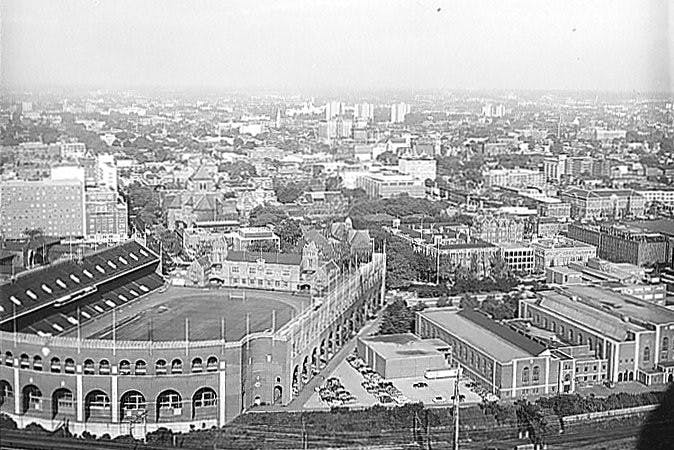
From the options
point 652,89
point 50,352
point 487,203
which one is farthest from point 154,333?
point 487,203

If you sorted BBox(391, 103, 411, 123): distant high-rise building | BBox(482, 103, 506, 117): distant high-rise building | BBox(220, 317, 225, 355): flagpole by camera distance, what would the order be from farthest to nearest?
BBox(391, 103, 411, 123): distant high-rise building → BBox(482, 103, 506, 117): distant high-rise building → BBox(220, 317, 225, 355): flagpole

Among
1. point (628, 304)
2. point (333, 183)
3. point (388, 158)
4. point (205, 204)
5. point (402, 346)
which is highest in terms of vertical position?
point (388, 158)

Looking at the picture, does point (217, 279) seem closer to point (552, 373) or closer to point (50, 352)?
point (50, 352)

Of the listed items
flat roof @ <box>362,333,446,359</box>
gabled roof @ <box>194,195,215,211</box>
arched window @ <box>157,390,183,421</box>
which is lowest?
arched window @ <box>157,390,183,421</box>

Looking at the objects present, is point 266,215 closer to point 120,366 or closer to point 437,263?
point 437,263

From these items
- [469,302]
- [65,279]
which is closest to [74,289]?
[65,279]

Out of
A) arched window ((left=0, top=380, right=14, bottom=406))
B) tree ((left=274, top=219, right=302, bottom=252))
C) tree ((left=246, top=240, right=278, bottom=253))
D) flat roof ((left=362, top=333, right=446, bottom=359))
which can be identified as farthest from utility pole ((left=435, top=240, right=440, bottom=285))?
arched window ((left=0, top=380, right=14, bottom=406))

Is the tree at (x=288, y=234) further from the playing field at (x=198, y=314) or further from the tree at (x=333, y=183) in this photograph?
the tree at (x=333, y=183)

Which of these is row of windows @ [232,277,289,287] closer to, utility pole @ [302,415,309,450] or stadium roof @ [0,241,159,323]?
stadium roof @ [0,241,159,323]
